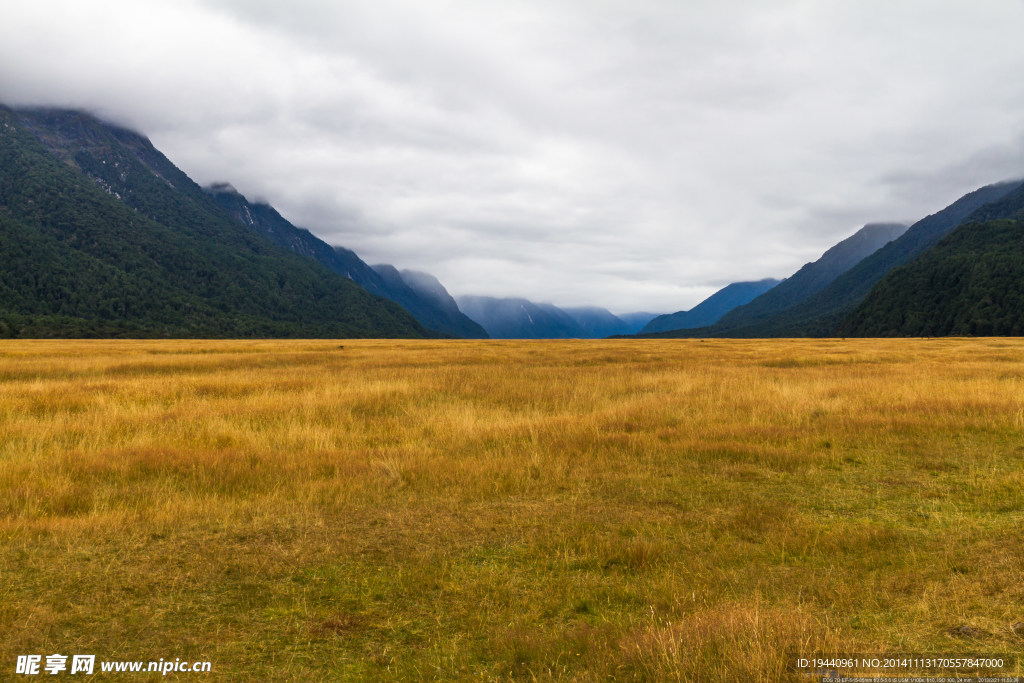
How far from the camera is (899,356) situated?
40750mm

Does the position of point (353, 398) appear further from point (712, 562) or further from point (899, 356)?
point (899, 356)

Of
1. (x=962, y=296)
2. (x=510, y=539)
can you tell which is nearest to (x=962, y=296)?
(x=962, y=296)

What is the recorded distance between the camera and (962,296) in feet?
531

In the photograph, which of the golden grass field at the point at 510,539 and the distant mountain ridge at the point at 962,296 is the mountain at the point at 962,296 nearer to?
the distant mountain ridge at the point at 962,296

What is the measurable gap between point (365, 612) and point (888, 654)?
15.5ft

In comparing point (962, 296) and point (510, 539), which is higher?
point (962, 296)

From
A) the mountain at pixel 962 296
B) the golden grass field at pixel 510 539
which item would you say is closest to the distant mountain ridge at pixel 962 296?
the mountain at pixel 962 296

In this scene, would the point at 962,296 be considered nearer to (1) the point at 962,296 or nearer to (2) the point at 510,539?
(1) the point at 962,296

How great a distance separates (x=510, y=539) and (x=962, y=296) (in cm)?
20414

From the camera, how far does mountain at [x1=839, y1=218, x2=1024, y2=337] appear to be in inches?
5709

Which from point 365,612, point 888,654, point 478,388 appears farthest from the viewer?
point 478,388

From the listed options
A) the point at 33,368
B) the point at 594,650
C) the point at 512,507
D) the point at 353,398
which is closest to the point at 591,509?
the point at 512,507

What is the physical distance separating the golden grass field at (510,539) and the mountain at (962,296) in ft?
550

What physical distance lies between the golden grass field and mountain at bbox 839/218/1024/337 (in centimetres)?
16758
